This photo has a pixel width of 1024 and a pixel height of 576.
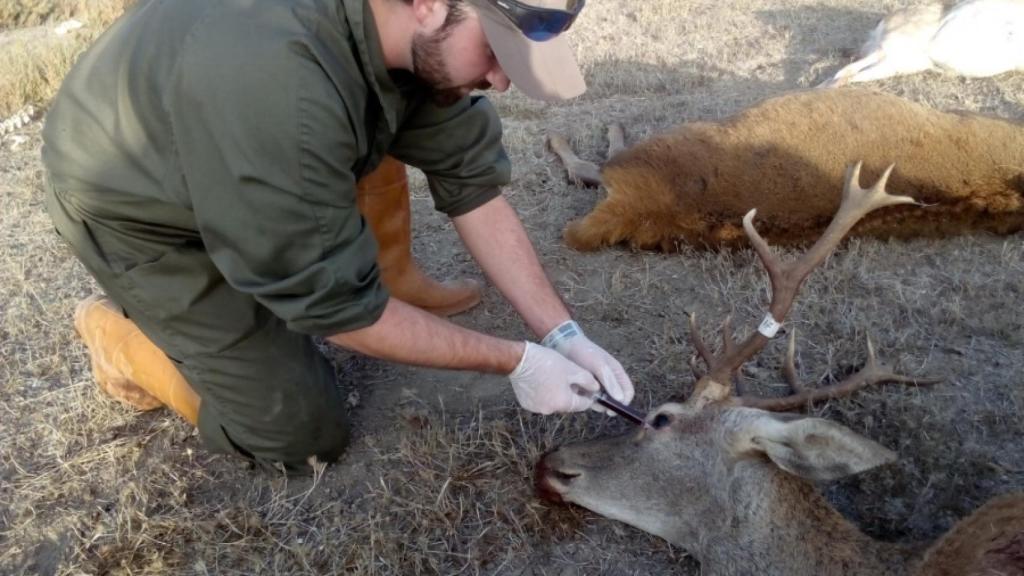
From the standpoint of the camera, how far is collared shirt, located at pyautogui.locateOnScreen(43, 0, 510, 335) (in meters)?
2.30

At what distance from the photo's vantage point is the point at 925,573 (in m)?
2.39

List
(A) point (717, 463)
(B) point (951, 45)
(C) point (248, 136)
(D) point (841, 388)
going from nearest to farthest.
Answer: (C) point (248, 136)
(A) point (717, 463)
(D) point (841, 388)
(B) point (951, 45)

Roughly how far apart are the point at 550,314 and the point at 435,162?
722 millimetres

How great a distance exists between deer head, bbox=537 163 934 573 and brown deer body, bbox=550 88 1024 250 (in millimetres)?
1281

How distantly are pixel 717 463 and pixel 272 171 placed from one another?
5.27 ft

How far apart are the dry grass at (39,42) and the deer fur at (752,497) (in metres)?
5.65

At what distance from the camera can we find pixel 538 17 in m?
2.31

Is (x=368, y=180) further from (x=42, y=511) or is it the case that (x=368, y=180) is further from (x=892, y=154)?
(x=892, y=154)

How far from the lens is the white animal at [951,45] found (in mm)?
6574

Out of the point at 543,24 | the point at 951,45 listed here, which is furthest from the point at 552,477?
the point at 951,45

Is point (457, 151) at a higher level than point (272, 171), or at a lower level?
lower

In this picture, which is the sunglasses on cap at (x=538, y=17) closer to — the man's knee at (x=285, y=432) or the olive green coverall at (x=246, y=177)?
the olive green coverall at (x=246, y=177)

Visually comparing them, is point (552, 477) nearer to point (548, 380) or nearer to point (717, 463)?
point (548, 380)

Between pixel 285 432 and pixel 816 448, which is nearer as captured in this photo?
pixel 816 448
